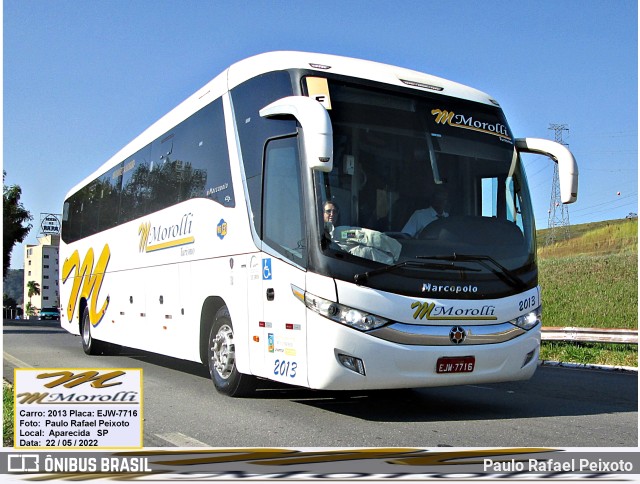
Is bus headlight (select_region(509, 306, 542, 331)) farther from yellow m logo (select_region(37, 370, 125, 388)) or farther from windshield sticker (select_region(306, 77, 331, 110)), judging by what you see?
yellow m logo (select_region(37, 370, 125, 388))

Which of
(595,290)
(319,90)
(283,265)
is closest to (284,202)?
(283,265)

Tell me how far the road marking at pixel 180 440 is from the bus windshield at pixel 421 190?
79.9 inches

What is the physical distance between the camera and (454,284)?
A: 7387mm

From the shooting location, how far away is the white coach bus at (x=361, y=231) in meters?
7.14

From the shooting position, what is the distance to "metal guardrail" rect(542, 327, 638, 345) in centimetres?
1575

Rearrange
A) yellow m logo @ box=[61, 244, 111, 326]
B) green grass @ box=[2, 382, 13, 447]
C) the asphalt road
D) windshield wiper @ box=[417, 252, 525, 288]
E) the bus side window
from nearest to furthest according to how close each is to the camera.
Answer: green grass @ box=[2, 382, 13, 447]
the asphalt road
windshield wiper @ box=[417, 252, 525, 288]
the bus side window
yellow m logo @ box=[61, 244, 111, 326]

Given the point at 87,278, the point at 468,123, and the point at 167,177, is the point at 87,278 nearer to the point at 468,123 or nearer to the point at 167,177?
the point at 167,177

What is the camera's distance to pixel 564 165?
327 inches

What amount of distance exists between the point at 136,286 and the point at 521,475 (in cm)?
884

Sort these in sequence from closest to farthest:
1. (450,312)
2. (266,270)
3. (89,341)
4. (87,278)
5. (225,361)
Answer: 1. (450,312)
2. (266,270)
3. (225,361)
4. (89,341)
5. (87,278)

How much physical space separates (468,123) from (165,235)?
494cm

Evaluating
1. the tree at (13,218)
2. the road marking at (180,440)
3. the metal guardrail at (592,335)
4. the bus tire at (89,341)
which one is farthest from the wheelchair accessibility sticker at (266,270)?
the tree at (13,218)

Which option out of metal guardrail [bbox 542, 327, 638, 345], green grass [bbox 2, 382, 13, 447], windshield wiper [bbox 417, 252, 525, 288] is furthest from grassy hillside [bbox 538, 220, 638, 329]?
green grass [bbox 2, 382, 13, 447]

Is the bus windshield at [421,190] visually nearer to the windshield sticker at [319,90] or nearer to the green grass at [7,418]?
the windshield sticker at [319,90]
